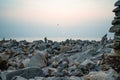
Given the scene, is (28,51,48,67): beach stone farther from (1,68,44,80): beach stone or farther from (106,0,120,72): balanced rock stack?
(106,0,120,72): balanced rock stack

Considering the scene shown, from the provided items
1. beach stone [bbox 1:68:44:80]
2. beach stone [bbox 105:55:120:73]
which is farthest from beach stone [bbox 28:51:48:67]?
beach stone [bbox 105:55:120:73]

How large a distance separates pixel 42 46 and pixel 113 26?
35281 mm

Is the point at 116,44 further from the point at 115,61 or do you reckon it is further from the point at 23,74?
the point at 23,74

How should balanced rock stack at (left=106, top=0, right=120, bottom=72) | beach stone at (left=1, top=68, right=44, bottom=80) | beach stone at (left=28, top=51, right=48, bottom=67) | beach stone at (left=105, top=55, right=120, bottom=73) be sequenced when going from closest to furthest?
balanced rock stack at (left=106, top=0, right=120, bottom=72), beach stone at (left=105, top=55, right=120, bottom=73), beach stone at (left=1, top=68, right=44, bottom=80), beach stone at (left=28, top=51, right=48, bottom=67)

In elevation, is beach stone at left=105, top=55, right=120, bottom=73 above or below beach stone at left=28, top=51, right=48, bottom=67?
above

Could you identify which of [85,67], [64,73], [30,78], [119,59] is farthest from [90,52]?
[119,59]

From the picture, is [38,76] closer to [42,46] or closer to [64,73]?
[64,73]

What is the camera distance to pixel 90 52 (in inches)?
1431

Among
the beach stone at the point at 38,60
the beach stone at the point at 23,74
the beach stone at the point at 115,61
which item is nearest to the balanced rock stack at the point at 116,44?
the beach stone at the point at 115,61

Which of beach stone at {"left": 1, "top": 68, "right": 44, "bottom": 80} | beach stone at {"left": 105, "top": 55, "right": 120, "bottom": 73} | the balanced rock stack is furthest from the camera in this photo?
beach stone at {"left": 1, "top": 68, "right": 44, "bottom": 80}

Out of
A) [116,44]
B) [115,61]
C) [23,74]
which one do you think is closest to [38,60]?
[23,74]

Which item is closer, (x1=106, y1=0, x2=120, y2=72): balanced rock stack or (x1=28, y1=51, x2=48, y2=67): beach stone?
(x1=106, y1=0, x2=120, y2=72): balanced rock stack

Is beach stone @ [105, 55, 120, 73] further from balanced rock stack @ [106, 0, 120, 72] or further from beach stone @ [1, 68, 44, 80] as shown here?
beach stone @ [1, 68, 44, 80]

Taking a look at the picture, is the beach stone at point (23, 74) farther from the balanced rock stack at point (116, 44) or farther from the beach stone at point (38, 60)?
the balanced rock stack at point (116, 44)
